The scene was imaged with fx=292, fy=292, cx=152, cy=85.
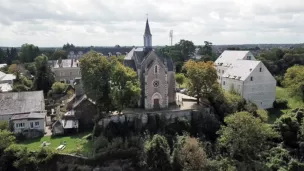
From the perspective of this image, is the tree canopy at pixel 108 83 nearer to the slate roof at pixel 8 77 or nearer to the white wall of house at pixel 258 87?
the white wall of house at pixel 258 87

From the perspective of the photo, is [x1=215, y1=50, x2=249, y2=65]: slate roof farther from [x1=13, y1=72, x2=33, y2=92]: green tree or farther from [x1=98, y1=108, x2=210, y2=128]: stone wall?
[x1=13, y1=72, x2=33, y2=92]: green tree

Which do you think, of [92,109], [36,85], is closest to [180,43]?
[36,85]

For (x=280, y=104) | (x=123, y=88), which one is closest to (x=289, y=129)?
(x=280, y=104)

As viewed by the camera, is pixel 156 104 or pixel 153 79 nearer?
pixel 153 79

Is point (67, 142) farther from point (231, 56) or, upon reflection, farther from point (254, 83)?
point (231, 56)

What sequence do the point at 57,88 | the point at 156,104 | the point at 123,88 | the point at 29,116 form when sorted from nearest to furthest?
the point at 123,88 → the point at 29,116 → the point at 156,104 → the point at 57,88

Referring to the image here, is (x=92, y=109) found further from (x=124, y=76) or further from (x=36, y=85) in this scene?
(x=36, y=85)

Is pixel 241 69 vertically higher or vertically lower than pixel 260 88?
higher
